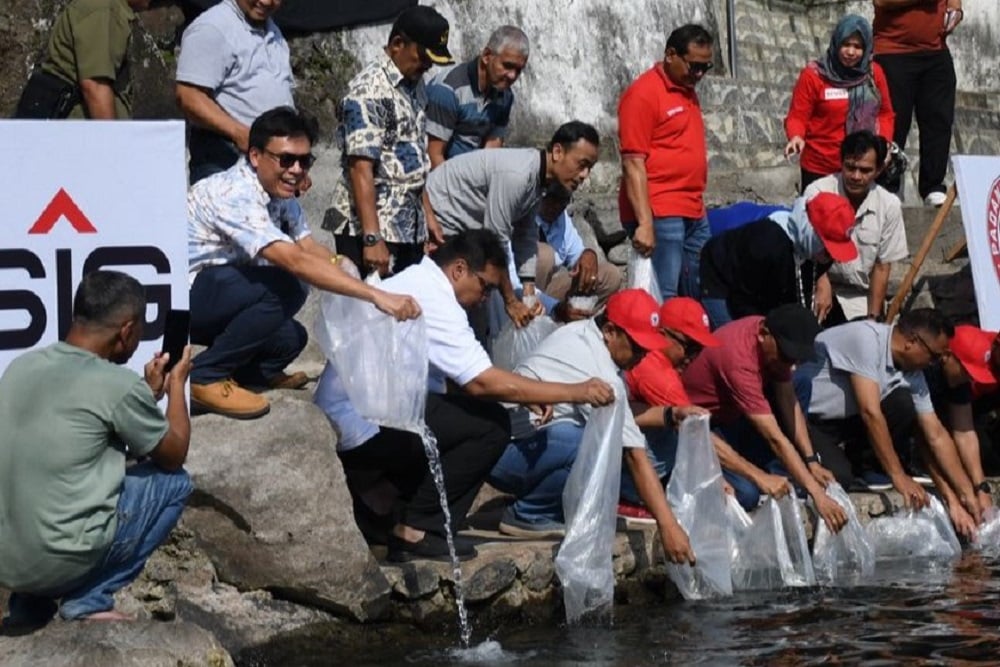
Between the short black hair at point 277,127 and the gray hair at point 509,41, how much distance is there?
1.92 meters

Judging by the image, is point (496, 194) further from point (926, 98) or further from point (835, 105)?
point (926, 98)

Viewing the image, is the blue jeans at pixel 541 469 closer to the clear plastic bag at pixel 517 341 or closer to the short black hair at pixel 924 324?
the clear plastic bag at pixel 517 341

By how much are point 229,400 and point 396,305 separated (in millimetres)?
699

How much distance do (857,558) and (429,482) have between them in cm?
221

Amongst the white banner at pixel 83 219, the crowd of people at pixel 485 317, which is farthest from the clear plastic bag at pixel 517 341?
the white banner at pixel 83 219

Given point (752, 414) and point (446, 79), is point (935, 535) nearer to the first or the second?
point (752, 414)

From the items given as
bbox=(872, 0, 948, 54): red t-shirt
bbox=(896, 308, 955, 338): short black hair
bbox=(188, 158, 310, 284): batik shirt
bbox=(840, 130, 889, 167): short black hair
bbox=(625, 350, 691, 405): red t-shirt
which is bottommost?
bbox=(625, 350, 691, 405): red t-shirt

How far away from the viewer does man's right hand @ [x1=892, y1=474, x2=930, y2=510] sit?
29.4 ft

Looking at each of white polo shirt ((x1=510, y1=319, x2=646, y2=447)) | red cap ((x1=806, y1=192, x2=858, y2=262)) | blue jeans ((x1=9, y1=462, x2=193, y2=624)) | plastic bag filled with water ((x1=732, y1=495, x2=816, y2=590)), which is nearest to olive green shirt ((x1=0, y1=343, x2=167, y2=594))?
blue jeans ((x1=9, y1=462, x2=193, y2=624))

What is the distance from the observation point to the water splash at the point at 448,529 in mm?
7062

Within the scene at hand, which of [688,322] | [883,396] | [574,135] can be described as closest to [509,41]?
[574,135]

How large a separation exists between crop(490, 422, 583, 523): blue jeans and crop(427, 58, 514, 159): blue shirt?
1808 millimetres

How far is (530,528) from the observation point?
25.9ft

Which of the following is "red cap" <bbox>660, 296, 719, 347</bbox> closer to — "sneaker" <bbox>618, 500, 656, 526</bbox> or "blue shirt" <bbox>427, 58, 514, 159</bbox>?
"sneaker" <bbox>618, 500, 656, 526</bbox>
